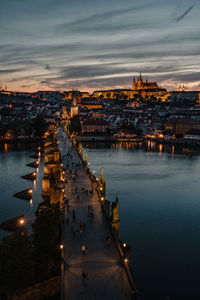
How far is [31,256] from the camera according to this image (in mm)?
11781

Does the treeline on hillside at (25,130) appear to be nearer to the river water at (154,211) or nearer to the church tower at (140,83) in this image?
the river water at (154,211)

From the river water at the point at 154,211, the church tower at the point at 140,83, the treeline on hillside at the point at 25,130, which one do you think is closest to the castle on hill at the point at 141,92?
the church tower at the point at 140,83

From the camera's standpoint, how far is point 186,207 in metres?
23.2

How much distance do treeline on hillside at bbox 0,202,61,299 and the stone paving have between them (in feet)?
2.11

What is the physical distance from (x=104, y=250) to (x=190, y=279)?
4.68 metres

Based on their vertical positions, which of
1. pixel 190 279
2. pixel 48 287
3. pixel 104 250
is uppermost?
pixel 104 250

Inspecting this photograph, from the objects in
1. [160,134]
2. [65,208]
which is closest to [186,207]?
[65,208]

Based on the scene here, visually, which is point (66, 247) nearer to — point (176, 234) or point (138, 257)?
point (138, 257)

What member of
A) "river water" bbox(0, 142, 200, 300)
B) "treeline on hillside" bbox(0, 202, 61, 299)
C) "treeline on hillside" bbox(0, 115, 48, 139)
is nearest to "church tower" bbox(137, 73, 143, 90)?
"treeline on hillside" bbox(0, 115, 48, 139)

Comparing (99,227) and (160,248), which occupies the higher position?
(99,227)

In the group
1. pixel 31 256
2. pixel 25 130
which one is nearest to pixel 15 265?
pixel 31 256

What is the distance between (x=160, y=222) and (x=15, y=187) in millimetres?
14060

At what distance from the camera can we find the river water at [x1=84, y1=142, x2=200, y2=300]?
1360 cm

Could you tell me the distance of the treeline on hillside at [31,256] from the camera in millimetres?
10430
